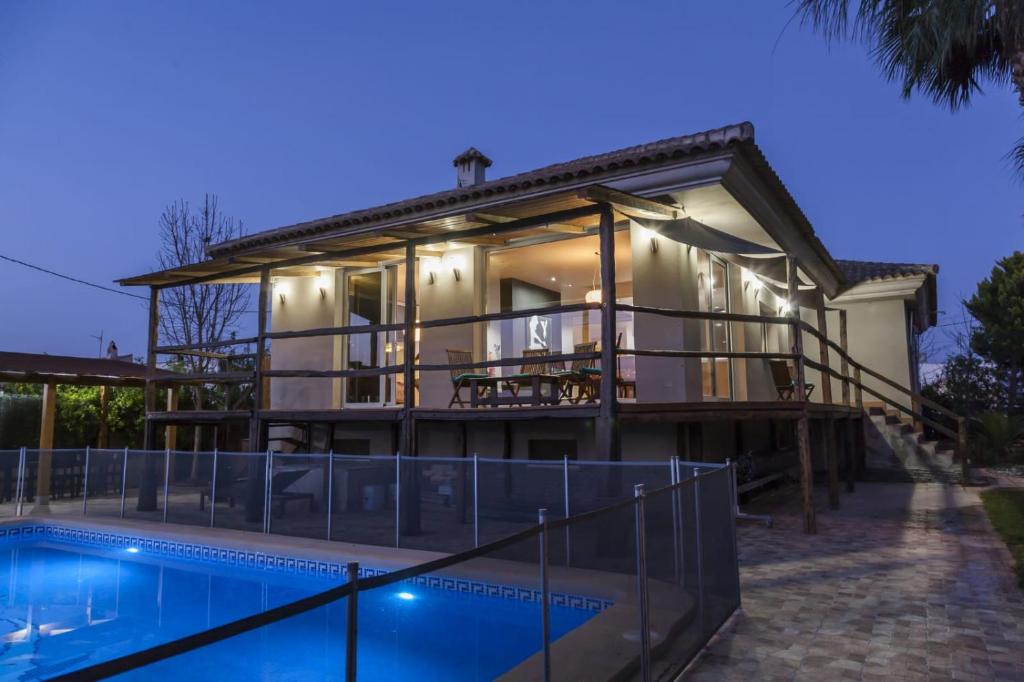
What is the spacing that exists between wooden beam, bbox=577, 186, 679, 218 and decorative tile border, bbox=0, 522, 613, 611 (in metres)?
4.07

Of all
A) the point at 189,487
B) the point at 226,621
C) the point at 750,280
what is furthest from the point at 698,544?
the point at 750,280

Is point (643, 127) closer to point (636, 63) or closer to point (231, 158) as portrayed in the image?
point (636, 63)

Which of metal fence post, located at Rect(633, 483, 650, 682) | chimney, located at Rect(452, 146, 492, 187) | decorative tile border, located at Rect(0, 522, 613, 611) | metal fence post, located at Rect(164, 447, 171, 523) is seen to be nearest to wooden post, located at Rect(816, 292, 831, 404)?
chimney, located at Rect(452, 146, 492, 187)

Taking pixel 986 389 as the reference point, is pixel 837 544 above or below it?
below

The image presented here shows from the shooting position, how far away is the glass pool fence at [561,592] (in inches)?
80.5

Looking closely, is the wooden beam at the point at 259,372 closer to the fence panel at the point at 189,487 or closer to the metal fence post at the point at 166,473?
the fence panel at the point at 189,487

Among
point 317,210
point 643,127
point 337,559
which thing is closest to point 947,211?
point 643,127

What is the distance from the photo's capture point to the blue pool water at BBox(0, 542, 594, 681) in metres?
2.24

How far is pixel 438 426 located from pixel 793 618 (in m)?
7.07

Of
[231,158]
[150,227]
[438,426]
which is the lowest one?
[438,426]

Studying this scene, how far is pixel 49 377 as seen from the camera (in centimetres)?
1216

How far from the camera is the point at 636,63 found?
137875 mm

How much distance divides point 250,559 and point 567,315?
866 cm

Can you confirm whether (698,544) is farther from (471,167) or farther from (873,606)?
(471,167)
